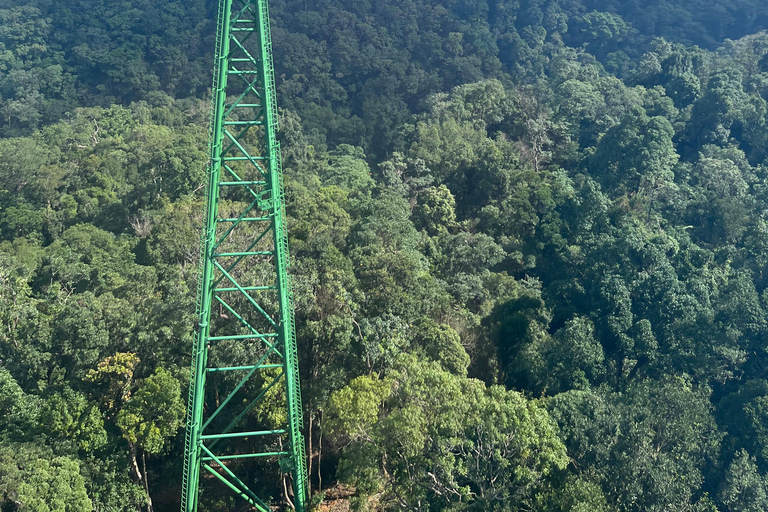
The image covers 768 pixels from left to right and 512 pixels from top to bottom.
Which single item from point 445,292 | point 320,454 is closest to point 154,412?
point 320,454

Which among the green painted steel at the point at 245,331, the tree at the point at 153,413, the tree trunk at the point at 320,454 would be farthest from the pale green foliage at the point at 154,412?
the tree trunk at the point at 320,454

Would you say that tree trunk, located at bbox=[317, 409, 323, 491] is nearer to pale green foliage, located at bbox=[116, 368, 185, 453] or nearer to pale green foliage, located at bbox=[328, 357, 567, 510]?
pale green foliage, located at bbox=[328, 357, 567, 510]

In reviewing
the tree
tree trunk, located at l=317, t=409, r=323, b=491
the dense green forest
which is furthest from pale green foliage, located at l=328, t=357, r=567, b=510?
the tree

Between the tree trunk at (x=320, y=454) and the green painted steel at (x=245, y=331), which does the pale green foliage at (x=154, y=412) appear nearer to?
the green painted steel at (x=245, y=331)

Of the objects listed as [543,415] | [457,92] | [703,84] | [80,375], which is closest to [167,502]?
[80,375]

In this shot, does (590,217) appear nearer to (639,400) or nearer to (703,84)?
(639,400)

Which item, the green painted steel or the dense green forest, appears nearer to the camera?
the green painted steel
